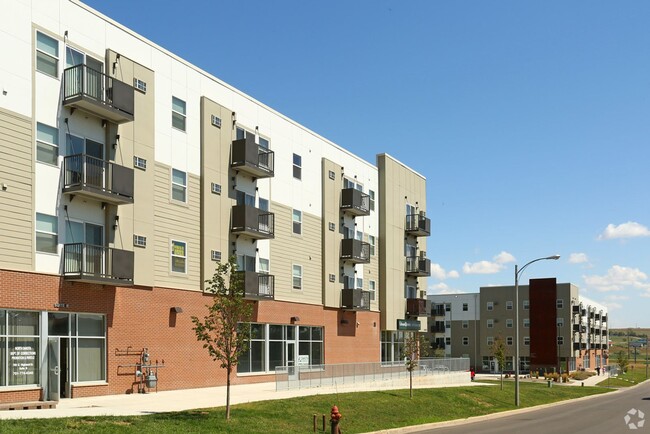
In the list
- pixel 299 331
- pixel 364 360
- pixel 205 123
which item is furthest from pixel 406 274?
pixel 205 123

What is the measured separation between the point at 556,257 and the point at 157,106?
73.6 ft

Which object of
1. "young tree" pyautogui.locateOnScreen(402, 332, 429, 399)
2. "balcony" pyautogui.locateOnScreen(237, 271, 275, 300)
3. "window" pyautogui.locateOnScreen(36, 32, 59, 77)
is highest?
"window" pyautogui.locateOnScreen(36, 32, 59, 77)

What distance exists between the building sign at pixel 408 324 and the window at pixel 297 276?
16.4 m

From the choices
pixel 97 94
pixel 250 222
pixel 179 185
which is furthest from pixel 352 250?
pixel 97 94

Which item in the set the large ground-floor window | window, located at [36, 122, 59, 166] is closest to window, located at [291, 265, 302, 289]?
the large ground-floor window

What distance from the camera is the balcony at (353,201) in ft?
178

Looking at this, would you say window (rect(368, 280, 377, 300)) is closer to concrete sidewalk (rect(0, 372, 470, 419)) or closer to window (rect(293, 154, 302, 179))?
window (rect(293, 154, 302, 179))

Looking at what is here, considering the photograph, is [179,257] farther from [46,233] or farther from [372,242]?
[372,242]

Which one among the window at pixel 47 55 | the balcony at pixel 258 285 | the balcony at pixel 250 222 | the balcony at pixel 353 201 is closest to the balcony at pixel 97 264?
the window at pixel 47 55

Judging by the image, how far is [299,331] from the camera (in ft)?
160

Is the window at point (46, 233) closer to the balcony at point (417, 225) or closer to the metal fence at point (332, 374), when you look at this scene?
the metal fence at point (332, 374)

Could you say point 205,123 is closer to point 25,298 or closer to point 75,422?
point 25,298

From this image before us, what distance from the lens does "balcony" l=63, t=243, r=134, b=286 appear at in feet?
97.5

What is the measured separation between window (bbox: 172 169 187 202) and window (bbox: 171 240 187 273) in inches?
91.8
